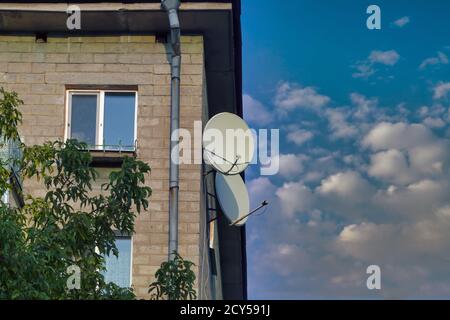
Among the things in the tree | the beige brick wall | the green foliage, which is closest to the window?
the beige brick wall

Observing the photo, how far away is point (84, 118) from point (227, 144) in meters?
2.88

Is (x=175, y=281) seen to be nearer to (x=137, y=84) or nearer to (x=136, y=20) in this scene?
(x=137, y=84)

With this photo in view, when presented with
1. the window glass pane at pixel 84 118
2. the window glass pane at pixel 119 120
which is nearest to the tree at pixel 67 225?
the window glass pane at pixel 119 120

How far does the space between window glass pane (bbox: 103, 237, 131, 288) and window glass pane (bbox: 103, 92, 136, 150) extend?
184cm

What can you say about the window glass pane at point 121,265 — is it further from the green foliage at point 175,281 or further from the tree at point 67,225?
the tree at point 67,225

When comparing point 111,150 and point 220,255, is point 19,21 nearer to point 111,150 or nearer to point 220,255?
point 111,150

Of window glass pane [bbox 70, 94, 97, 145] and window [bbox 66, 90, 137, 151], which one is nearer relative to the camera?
window [bbox 66, 90, 137, 151]

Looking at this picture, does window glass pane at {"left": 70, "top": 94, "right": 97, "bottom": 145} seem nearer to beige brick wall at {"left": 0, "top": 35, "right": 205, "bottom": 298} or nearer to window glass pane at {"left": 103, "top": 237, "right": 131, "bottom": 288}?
beige brick wall at {"left": 0, "top": 35, "right": 205, "bottom": 298}

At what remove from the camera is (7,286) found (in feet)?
45.1

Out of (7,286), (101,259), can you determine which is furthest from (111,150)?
(7,286)

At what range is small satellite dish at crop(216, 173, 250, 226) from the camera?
23078 millimetres

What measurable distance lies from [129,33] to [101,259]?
308 inches

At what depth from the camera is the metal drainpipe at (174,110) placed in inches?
827

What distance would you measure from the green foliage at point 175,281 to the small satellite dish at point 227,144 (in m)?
4.95
